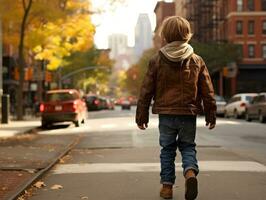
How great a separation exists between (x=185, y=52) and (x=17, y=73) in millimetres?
29555

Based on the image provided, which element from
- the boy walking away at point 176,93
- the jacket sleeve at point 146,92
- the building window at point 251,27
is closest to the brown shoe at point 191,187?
the boy walking away at point 176,93

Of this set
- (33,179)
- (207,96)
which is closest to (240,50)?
(33,179)

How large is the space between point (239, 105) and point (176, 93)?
31440 millimetres

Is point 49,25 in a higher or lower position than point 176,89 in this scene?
higher

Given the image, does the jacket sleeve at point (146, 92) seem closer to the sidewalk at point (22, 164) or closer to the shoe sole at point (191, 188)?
the shoe sole at point (191, 188)

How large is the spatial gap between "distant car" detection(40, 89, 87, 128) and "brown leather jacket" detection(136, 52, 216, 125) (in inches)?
770

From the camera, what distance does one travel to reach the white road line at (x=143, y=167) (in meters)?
10.1

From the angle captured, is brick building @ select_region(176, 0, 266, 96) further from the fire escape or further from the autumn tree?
the autumn tree

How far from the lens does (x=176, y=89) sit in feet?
22.2

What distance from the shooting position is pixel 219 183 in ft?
27.8

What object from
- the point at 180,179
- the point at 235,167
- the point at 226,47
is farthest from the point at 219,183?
the point at 226,47

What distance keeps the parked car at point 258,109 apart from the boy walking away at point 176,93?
24365 millimetres

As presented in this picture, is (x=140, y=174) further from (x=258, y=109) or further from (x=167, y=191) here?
(x=258, y=109)

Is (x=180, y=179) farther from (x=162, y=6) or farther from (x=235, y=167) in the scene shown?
(x=162, y=6)
